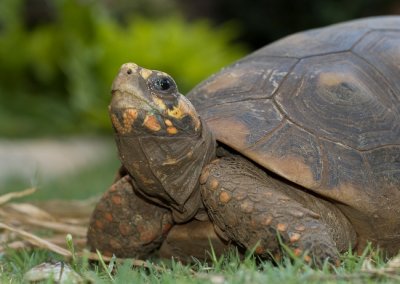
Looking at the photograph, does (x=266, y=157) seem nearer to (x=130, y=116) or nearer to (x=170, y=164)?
(x=170, y=164)

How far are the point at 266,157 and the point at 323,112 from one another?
0.44 metres

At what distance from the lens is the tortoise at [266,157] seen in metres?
2.81

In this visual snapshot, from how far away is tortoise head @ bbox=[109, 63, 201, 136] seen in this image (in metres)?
2.79

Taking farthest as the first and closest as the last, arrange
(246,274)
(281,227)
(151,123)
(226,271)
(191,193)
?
(191,193) < (151,123) < (281,227) < (226,271) < (246,274)

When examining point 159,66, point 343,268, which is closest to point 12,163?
point 159,66

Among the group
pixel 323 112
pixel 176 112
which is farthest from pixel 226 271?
pixel 323 112

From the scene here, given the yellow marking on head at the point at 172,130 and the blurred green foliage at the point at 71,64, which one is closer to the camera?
the yellow marking on head at the point at 172,130

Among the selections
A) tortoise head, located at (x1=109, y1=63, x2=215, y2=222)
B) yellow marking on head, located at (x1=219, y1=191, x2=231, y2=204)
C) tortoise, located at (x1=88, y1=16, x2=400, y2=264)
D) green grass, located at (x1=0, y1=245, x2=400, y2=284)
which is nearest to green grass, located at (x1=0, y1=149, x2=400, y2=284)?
green grass, located at (x1=0, y1=245, x2=400, y2=284)

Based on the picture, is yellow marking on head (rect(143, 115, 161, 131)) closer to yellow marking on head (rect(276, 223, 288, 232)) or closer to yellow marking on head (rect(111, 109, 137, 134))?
yellow marking on head (rect(111, 109, 137, 134))

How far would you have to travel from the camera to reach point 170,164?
2.94 metres

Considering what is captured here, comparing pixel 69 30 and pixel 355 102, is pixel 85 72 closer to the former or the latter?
pixel 69 30

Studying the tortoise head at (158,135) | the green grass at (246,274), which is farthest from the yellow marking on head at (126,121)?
the green grass at (246,274)

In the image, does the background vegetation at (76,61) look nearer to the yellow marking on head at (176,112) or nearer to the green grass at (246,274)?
the yellow marking on head at (176,112)

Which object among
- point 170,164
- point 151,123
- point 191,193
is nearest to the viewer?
point 151,123
